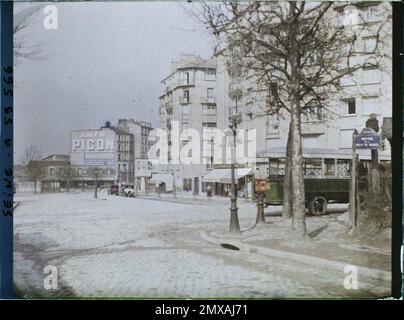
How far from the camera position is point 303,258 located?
458 centimetres

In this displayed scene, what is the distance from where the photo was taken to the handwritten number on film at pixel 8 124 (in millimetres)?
4461

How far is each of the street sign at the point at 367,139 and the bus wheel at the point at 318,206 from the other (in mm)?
719

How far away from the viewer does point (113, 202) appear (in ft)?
16.0

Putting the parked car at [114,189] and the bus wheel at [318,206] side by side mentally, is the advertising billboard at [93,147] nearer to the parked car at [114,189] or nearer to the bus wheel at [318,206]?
the parked car at [114,189]

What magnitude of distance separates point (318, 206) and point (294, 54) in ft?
5.79

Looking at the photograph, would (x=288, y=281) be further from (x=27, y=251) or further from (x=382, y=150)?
(x=27, y=251)

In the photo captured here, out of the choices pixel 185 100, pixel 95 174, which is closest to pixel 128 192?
pixel 95 174

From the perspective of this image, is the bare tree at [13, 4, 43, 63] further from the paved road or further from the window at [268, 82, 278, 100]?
the window at [268, 82, 278, 100]

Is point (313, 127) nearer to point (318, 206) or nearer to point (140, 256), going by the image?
point (318, 206)

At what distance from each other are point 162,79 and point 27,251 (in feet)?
7.90

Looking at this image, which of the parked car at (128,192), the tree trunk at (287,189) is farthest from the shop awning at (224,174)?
the parked car at (128,192)

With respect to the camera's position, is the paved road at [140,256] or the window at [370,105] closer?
the paved road at [140,256]

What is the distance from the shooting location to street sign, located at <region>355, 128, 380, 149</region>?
461 cm

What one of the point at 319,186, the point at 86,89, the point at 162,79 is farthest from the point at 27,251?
the point at 319,186
